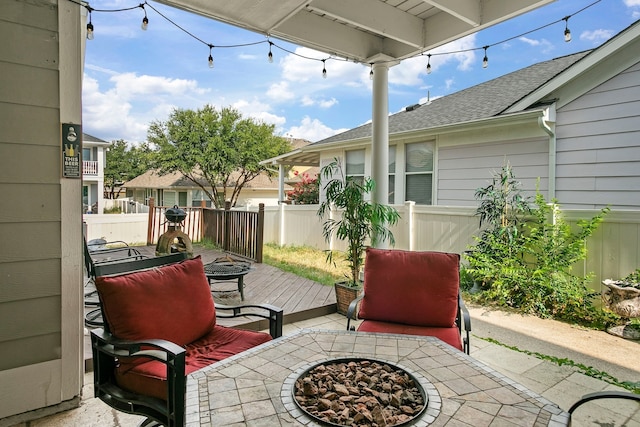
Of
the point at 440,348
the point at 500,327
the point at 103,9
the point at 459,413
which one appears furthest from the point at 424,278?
the point at 103,9

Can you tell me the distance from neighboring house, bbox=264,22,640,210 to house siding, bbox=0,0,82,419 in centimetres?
540

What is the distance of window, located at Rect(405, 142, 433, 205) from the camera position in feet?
22.1

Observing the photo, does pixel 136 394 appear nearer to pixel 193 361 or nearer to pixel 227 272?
pixel 193 361

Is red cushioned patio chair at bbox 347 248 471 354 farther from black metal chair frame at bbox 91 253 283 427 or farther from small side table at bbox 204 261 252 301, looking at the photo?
small side table at bbox 204 261 252 301

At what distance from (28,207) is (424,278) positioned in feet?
8.57

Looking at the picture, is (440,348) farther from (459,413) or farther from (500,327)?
(500,327)

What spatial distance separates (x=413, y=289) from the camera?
8.37ft

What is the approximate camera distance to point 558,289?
4.02 meters

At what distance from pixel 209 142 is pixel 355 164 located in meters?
10.3

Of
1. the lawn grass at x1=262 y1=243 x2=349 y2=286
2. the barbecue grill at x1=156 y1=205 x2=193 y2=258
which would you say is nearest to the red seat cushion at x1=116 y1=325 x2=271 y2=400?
the barbecue grill at x1=156 y1=205 x2=193 y2=258

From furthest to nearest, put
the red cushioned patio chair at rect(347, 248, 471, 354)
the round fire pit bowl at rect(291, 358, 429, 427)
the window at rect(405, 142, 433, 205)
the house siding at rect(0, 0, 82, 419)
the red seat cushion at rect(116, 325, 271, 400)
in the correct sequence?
the window at rect(405, 142, 433, 205) → the red cushioned patio chair at rect(347, 248, 471, 354) → the house siding at rect(0, 0, 82, 419) → the red seat cushion at rect(116, 325, 271, 400) → the round fire pit bowl at rect(291, 358, 429, 427)

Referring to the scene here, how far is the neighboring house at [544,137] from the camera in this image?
14.7ft

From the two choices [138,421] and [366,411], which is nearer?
[366,411]

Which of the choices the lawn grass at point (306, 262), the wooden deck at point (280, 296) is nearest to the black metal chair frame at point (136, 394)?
the wooden deck at point (280, 296)
